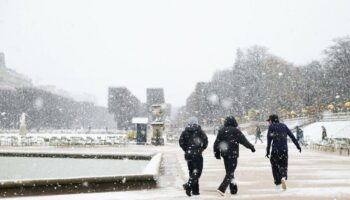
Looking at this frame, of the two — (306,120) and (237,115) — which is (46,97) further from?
(306,120)

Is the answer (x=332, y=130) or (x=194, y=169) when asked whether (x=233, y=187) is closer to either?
(x=194, y=169)

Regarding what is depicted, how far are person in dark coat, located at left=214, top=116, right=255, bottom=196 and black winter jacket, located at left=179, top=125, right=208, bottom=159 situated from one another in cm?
29

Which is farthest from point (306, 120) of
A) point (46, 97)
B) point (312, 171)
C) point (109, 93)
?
point (46, 97)

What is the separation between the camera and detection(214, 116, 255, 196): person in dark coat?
9.77 metres

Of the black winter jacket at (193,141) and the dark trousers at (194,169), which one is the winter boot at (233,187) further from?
the black winter jacket at (193,141)

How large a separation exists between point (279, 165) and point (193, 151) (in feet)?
6.01

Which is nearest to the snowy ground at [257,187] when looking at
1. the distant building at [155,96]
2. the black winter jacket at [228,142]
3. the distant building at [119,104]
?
the black winter jacket at [228,142]

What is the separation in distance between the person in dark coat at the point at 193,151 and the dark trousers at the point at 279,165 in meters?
1.57

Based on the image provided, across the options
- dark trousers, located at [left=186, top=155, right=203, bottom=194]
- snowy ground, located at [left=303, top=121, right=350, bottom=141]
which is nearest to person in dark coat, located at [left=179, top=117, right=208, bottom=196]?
dark trousers, located at [left=186, top=155, right=203, bottom=194]

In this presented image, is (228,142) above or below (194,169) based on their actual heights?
above

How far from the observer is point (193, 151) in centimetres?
970

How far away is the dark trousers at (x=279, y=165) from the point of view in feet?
33.9

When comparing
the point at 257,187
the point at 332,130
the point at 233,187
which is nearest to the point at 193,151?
the point at 233,187

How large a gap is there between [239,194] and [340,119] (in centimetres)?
4644
